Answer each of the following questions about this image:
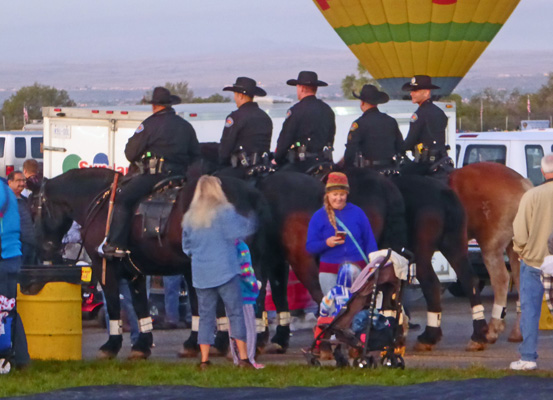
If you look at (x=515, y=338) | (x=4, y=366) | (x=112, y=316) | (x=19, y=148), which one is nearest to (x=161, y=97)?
(x=112, y=316)

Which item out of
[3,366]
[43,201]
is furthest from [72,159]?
[3,366]

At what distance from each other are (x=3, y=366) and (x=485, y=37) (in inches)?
876

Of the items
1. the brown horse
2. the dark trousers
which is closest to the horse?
the dark trousers

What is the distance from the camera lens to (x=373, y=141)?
43.5ft

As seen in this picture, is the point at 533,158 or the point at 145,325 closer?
the point at 145,325

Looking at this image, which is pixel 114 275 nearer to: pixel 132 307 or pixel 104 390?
pixel 132 307

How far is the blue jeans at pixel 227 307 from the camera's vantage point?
1087 centimetres

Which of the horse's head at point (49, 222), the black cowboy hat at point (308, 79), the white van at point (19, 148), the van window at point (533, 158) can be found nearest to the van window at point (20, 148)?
the white van at point (19, 148)

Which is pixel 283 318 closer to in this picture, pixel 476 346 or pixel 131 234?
pixel 131 234

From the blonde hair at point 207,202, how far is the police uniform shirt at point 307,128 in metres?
2.49

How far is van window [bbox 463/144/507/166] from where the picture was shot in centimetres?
1927

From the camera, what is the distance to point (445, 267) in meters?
17.2

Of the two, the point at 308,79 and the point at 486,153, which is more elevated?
the point at 308,79

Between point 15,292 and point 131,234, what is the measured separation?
1676mm
